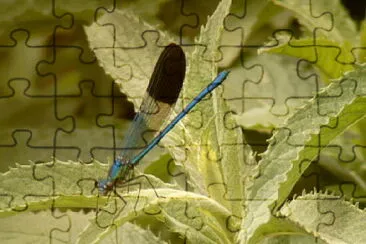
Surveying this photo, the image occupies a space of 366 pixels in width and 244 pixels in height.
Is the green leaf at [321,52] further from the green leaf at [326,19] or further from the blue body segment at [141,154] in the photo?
the blue body segment at [141,154]

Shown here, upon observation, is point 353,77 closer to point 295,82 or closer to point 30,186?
point 30,186

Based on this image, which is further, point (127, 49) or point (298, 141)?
point (127, 49)

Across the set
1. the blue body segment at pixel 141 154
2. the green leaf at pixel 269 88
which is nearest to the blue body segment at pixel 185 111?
the blue body segment at pixel 141 154

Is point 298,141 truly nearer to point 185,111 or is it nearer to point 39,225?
point 185,111

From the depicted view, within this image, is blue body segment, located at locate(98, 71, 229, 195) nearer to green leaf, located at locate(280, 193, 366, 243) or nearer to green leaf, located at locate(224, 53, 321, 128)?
green leaf, located at locate(280, 193, 366, 243)

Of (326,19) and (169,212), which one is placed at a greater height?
(326,19)
